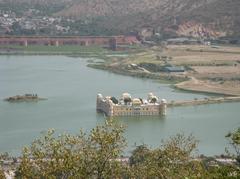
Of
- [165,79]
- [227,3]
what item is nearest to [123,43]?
[227,3]

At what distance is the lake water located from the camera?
787 inches

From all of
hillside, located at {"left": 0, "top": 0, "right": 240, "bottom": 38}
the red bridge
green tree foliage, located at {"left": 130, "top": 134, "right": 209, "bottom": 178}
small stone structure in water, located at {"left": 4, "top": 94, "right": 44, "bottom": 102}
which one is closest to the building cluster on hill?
hillside, located at {"left": 0, "top": 0, "right": 240, "bottom": 38}

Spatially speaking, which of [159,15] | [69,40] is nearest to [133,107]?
[69,40]

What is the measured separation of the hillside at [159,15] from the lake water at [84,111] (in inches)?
748

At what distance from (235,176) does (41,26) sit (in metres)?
57.0

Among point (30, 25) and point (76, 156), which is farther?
point (30, 25)

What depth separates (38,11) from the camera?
7856 centimetres

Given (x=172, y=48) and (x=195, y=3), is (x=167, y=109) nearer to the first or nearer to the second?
(x=172, y=48)

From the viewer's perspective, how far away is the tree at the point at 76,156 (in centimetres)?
770

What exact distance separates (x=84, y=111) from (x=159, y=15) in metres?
41.1

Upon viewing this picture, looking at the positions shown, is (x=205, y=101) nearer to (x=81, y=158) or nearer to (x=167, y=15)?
(x=81, y=158)

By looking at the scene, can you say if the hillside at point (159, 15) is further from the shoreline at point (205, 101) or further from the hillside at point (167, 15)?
the shoreline at point (205, 101)

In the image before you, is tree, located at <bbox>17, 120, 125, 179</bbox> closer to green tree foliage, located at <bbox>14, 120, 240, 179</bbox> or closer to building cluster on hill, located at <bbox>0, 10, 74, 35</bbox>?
green tree foliage, located at <bbox>14, 120, 240, 179</bbox>

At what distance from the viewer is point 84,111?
24203 millimetres
